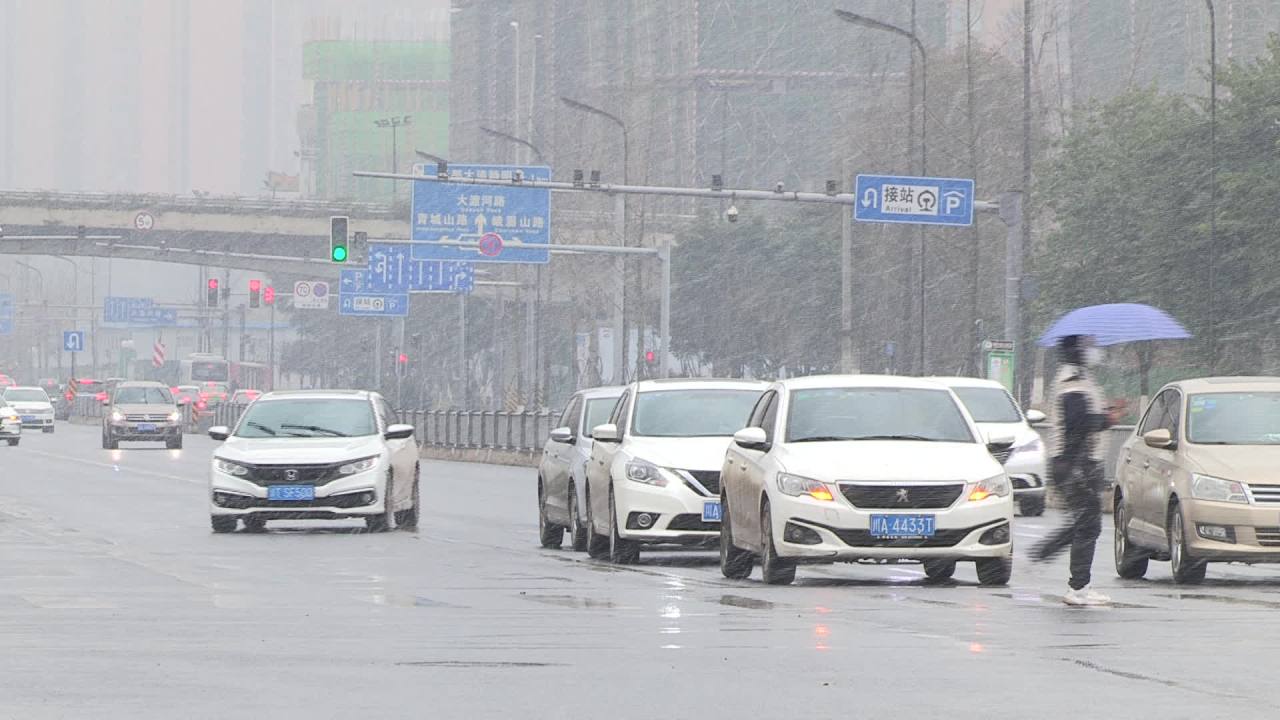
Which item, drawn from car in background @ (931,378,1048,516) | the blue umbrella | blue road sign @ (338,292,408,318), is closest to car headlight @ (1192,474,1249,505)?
the blue umbrella

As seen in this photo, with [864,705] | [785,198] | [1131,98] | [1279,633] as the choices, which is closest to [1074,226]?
[1131,98]

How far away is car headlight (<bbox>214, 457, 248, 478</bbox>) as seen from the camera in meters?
24.9

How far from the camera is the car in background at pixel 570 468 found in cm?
2222

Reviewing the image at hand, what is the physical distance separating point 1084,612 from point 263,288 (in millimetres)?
80885

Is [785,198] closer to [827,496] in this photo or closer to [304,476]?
[304,476]

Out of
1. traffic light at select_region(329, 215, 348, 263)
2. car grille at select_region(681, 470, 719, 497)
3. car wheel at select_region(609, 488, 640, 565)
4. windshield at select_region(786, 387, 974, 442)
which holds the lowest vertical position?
car wheel at select_region(609, 488, 640, 565)

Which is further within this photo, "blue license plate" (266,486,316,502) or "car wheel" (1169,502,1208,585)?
"blue license plate" (266,486,316,502)

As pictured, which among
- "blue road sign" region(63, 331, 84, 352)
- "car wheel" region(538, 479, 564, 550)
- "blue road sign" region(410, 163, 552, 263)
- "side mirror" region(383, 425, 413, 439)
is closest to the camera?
"car wheel" region(538, 479, 564, 550)

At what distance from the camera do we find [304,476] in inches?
974

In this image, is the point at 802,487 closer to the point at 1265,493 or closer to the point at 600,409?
the point at 1265,493

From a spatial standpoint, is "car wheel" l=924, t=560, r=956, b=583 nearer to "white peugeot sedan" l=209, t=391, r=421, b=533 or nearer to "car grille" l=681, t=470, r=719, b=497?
"car grille" l=681, t=470, r=719, b=497

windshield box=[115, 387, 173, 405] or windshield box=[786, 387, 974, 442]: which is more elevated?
windshield box=[786, 387, 974, 442]

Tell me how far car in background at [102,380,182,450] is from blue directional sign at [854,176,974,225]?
71.4ft

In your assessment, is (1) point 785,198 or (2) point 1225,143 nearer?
(1) point 785,198
